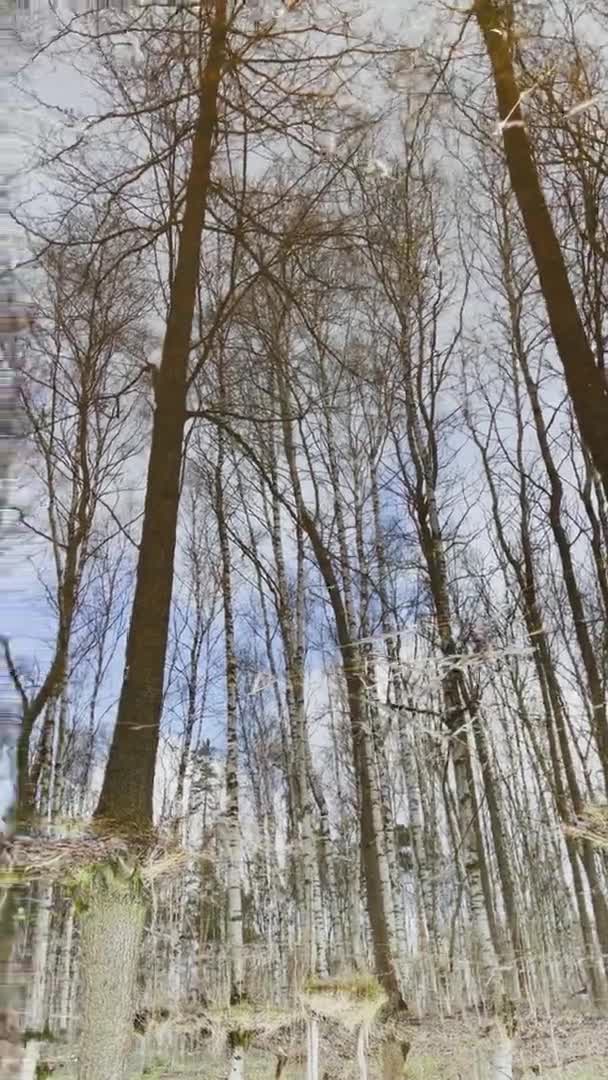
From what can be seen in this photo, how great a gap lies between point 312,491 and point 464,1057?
412cm

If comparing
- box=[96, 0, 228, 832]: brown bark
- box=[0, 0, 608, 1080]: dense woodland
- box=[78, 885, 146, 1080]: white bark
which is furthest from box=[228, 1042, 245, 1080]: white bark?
box=[96, 0, 228, 832]: brown bark

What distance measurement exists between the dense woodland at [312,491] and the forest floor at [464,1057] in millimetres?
108

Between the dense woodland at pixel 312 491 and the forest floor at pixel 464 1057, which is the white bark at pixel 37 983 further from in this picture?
the forest floor at pixel 464 1057

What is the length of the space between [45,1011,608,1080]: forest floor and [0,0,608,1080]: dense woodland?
0.11m

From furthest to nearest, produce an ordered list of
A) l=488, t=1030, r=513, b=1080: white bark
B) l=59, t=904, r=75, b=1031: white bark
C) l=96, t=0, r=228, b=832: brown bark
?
l=59, t=904, r=75, b=1031: white bark → l=488, t=1030, r=513, b=1080: white bark → l=96, t=0, r=228, b=832: brown bark

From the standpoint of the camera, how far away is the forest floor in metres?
3.92

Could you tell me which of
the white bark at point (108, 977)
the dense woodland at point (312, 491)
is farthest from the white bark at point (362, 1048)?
the white bark at point (108, 977)

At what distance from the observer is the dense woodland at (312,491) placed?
3.17m

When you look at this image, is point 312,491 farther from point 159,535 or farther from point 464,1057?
point 464,1057

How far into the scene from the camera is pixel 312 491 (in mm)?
6430

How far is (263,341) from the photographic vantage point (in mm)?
5816

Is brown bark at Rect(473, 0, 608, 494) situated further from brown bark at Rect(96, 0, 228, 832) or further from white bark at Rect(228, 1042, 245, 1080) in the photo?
white bark at Rect(228, 1042, 245, 1080)

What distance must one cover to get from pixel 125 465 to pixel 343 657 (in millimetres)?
2302

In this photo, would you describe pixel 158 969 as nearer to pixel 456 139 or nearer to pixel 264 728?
pixel 264 728
